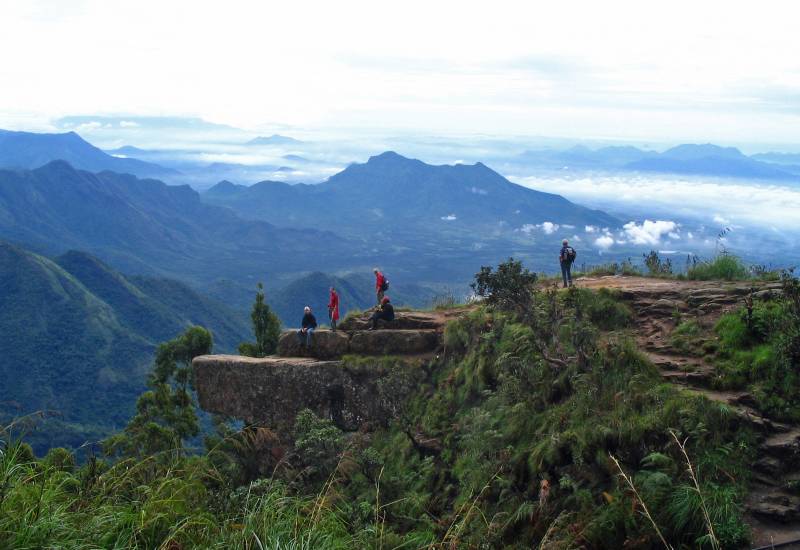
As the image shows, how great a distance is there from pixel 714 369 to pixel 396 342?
8279mm

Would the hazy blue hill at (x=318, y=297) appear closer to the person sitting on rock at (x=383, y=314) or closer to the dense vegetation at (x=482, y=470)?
the person sitting on rock at (x=383, y=314)

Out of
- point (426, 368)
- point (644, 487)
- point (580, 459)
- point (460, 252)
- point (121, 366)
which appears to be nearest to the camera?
point (644, 487)

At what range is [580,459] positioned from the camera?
8.37m

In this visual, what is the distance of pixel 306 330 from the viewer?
17141 millimetres

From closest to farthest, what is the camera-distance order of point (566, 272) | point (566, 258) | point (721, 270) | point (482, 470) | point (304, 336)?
point (482, 470), point (721, 270), point (566, 258), point (566, 272), point (304, 336)

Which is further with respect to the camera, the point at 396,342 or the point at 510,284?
the point at 396,342

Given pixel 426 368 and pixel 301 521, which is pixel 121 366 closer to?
pixel 426 368

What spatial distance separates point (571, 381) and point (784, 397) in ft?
9.59

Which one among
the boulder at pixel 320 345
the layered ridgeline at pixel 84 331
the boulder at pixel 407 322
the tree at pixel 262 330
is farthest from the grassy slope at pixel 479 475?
the layered ridgeline at pixel 84 331

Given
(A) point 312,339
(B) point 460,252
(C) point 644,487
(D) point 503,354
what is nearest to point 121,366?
(A) point 312,339

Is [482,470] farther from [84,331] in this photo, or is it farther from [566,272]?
[84,331]

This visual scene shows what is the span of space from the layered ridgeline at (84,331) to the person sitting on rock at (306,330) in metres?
43.2

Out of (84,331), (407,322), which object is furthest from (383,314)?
(84,331)

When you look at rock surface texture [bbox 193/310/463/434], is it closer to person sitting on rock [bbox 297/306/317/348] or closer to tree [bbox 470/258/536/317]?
person sitting on rock [bbox 297/306/317/348]
